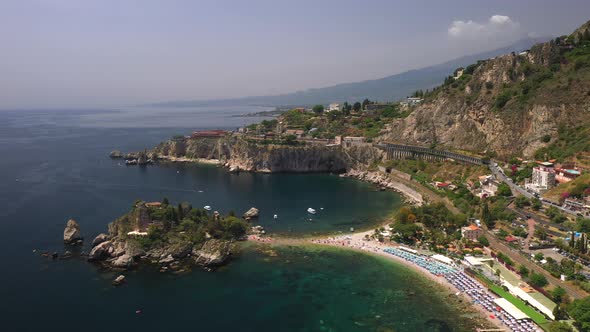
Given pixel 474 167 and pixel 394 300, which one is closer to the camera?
pixel 394 300

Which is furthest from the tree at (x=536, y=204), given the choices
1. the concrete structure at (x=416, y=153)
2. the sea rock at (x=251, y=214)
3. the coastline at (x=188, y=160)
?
the coastline at (x=188, y=160)

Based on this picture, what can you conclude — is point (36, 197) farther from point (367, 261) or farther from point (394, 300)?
point (394, 300)

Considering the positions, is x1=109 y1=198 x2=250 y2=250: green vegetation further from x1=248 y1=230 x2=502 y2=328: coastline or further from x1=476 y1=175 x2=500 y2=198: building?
x1=476 y1=175 x2=500 y2=198: building

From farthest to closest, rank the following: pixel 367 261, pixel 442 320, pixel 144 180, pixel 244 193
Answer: pixel 144 180
pixel 244 193
pixel 367 261
pixel 442 320

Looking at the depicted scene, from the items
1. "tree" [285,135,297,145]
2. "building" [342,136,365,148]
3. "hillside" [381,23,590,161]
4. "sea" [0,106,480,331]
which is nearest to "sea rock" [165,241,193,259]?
"sea" [0,106,480,331]

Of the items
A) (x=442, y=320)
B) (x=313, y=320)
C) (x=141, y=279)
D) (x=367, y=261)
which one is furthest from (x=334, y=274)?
(x=141, y=279)
